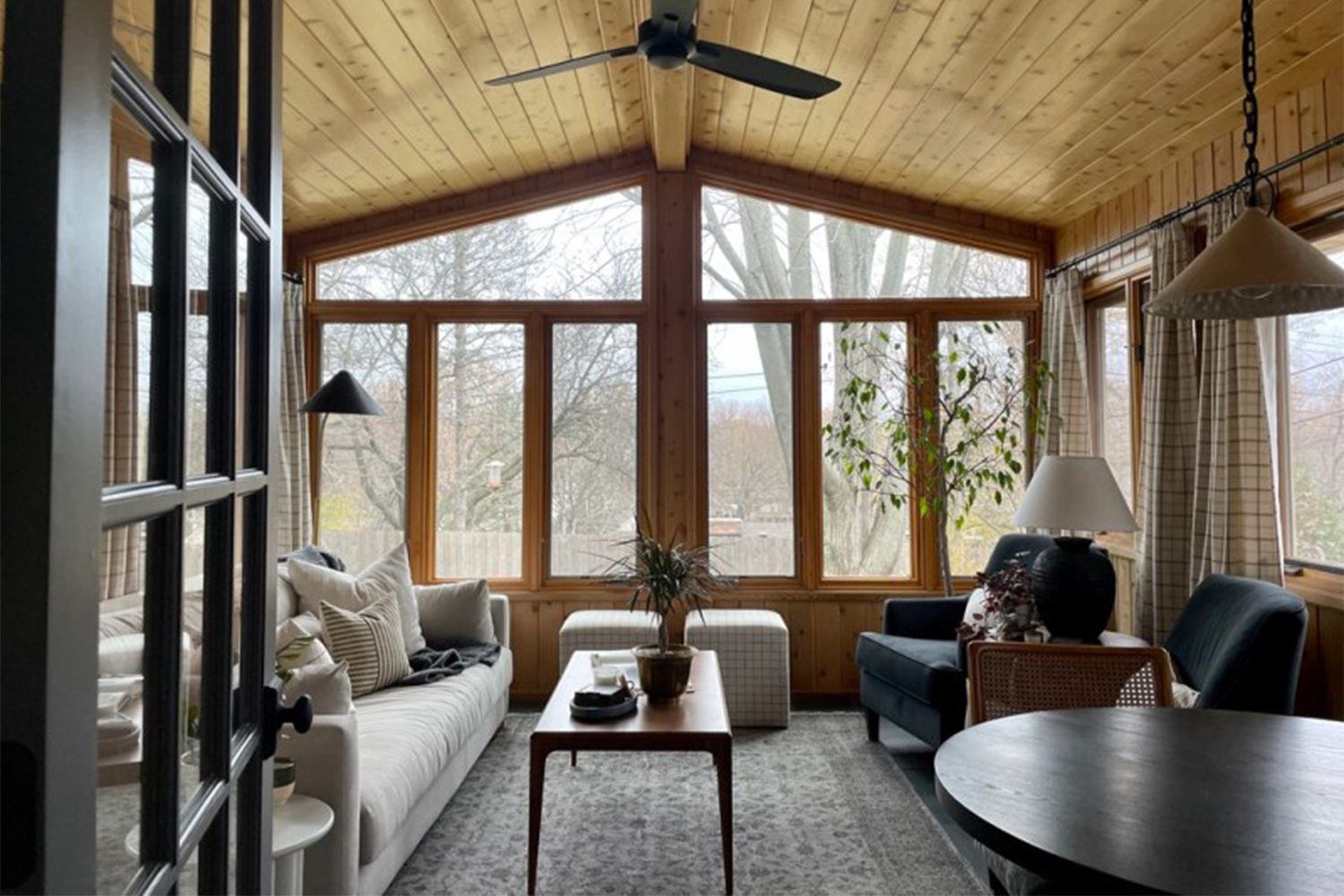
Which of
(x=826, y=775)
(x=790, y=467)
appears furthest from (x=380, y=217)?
(x=826, y=775)

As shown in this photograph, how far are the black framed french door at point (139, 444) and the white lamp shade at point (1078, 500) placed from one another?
275cm

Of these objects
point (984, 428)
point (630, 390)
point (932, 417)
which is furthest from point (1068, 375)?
point (630, 390)

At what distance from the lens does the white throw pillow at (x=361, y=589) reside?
3.47m

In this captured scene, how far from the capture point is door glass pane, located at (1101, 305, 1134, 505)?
4.14 m

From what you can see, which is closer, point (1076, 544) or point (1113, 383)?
point (1076, 544)

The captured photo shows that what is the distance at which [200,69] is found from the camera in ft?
2.91

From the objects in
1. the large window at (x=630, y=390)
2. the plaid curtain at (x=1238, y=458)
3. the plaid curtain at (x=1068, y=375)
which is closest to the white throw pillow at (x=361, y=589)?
the large window at (x=630, y=390)

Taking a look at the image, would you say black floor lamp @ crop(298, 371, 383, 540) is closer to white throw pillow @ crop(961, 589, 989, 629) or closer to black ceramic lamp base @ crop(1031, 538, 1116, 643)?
white throw pillow @ crop(961, 589, 989, 629)

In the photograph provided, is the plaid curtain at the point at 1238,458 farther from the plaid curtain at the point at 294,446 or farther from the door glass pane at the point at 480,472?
the plaid curtain at the point at 294,446

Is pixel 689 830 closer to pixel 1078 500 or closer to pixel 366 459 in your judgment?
pixel 1078 500

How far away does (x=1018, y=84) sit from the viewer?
3.29 meters

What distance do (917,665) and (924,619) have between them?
2.11 ft

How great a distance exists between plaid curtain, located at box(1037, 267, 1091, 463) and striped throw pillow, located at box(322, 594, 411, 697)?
3495mm

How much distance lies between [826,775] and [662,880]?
3.71ft
